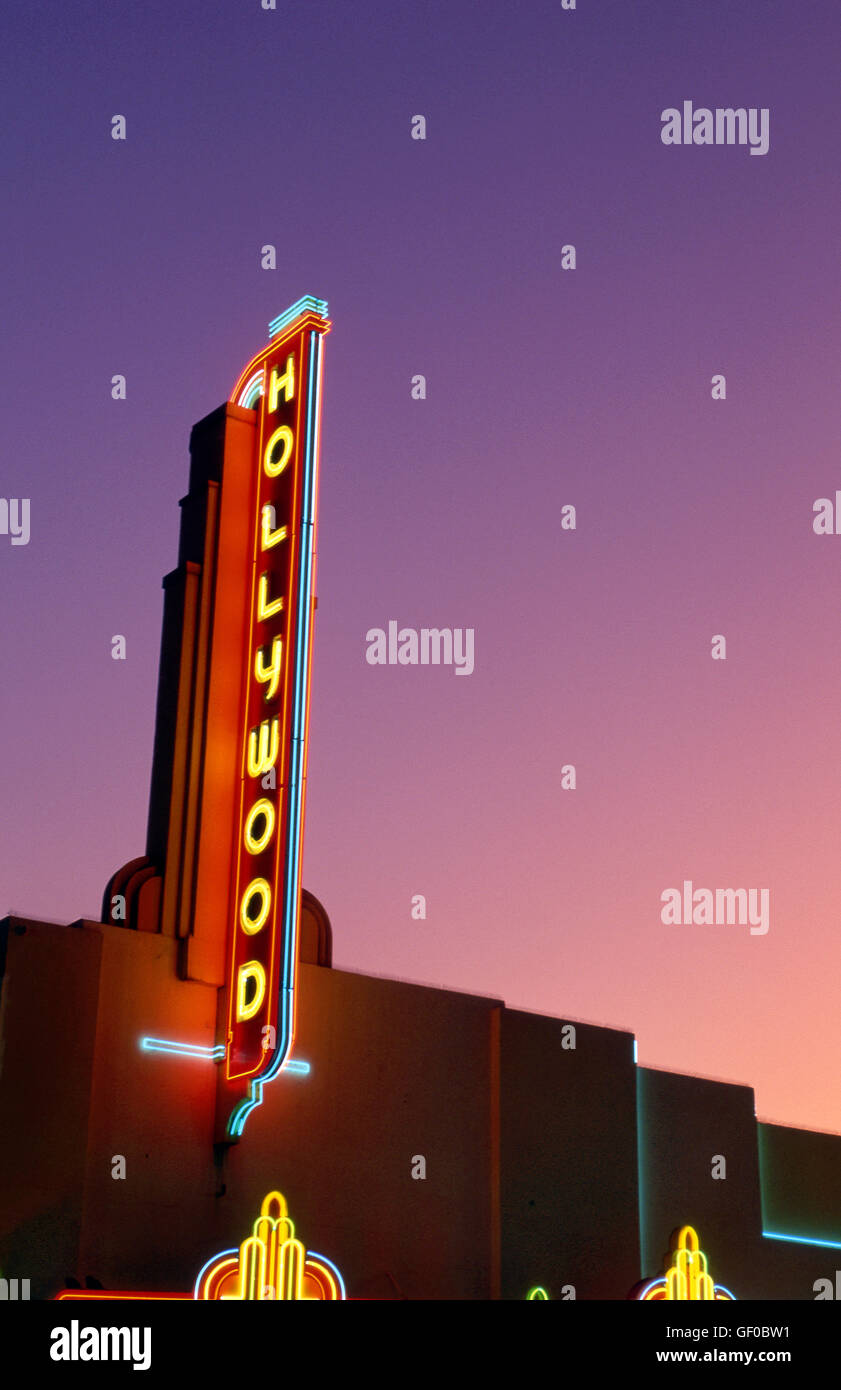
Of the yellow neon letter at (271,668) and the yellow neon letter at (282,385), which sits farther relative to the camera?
the yellow neon letter at (282,385)

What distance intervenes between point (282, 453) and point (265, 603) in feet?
6.53

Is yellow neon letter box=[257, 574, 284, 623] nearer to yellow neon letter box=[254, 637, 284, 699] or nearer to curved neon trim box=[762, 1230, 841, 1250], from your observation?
yellow neon letter box=[254, 637, 284, 699]

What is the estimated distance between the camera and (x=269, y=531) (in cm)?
2095

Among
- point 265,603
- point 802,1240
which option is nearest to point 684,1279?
point 802,1240

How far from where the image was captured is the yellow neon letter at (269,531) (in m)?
20.7

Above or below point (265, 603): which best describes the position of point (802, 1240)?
below

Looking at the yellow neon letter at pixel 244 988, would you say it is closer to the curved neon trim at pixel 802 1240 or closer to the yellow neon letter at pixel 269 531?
the yellow neon letter at pixel 269 531

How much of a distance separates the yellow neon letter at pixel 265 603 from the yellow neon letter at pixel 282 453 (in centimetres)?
139

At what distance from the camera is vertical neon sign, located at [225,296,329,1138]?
18.6 m

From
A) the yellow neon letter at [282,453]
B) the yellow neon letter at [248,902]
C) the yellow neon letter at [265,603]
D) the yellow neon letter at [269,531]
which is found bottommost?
the yellow neon letter at [248,902]

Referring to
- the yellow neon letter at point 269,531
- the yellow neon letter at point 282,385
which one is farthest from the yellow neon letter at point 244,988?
the yellow neon letter at point 282,385

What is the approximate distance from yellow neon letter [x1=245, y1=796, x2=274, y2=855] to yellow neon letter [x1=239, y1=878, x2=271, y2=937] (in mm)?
379

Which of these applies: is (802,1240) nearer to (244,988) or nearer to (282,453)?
(244,988)
